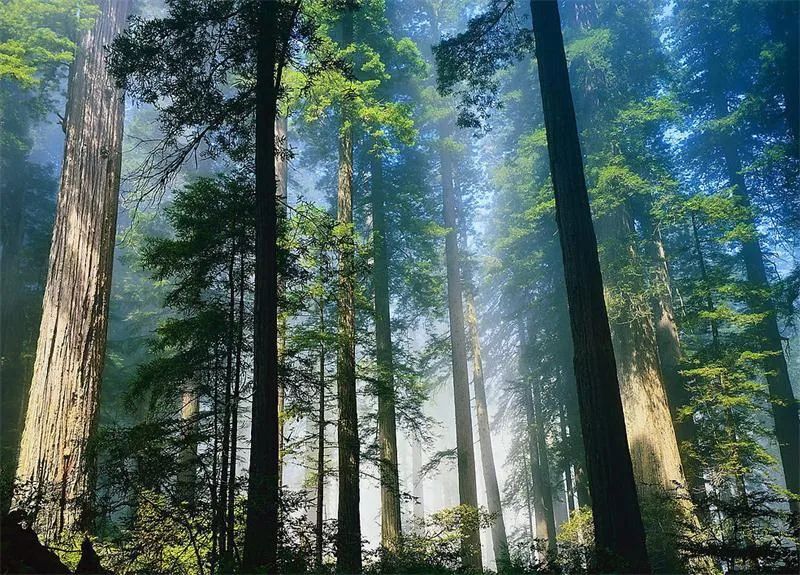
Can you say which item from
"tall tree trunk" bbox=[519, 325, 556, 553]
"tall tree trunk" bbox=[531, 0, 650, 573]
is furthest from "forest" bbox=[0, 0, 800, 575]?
"tall tree trunk" bbox=[519, 325, 556, 553]

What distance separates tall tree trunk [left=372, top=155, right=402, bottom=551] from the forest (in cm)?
9

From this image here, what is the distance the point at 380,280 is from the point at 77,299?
27.3ft

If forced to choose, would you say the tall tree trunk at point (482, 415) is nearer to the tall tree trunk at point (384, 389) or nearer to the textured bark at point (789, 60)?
the tall tree trunk at point (384, 389)

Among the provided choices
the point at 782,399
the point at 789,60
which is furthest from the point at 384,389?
the point at 789,60

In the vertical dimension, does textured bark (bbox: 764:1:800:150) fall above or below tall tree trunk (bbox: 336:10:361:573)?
above

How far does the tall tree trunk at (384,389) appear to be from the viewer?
10.6 m

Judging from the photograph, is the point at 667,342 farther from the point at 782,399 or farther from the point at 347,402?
the point at 347,402

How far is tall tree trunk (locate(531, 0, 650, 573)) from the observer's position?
508cm

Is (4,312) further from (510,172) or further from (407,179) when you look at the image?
(510,172)

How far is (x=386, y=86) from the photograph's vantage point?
14961 millimetres

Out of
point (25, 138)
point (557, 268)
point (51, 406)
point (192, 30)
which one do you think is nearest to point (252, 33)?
point (192, 30)

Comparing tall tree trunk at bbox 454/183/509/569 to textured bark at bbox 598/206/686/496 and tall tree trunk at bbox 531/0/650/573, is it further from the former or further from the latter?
tall tree trunk at bbox 531/0/650/573

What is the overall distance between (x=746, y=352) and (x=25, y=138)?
24680 millimetres

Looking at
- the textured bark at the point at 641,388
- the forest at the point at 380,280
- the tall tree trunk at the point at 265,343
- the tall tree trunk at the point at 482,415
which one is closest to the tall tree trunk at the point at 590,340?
the forest at the point at 380,280
